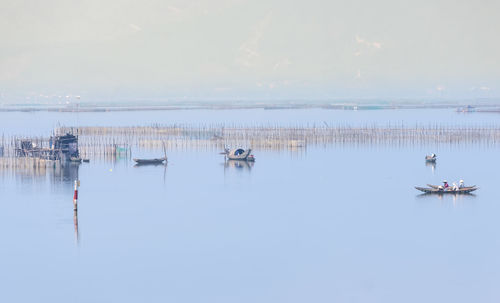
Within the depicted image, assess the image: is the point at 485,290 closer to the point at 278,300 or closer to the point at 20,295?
the point at 278,300

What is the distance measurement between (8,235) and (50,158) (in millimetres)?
22718

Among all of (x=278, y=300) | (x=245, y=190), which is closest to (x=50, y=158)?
(x=245, y=190)

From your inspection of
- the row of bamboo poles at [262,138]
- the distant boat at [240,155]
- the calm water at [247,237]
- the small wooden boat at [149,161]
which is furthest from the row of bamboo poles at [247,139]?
the calm water at [247,237]

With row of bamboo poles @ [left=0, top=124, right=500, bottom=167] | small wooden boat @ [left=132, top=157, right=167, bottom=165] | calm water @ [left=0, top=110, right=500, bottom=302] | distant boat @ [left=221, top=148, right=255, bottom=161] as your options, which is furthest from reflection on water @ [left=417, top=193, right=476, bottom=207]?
row of bamboo poles @ [left=0, top=124, right=500, bottom=167]

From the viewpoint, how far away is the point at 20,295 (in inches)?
1005

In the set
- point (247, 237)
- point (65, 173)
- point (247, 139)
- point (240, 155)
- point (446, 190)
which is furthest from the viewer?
point (247, 139)

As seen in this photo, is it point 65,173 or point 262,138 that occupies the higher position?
point 262,138

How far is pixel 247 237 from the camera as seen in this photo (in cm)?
3338

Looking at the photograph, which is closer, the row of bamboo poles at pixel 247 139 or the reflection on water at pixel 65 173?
the reflection on water at pixel 65 173

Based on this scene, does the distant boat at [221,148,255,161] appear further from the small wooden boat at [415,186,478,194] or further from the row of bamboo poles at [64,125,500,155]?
the small wooden boat at [415,186,478,194]

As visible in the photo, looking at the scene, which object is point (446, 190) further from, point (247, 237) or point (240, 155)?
point (240, 155)

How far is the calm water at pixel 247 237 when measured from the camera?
85.6ft

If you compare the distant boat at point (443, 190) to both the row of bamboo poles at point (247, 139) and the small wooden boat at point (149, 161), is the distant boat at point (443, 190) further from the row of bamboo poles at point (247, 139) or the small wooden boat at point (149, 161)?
the row of bamboo poles at point (247, 139)

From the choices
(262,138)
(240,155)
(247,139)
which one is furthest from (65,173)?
(262,138)
